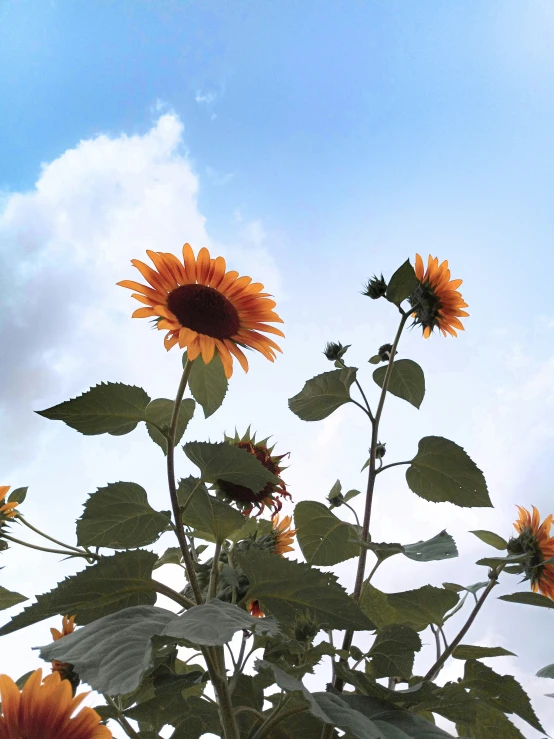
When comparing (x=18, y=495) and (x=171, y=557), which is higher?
(x=18, y=495)

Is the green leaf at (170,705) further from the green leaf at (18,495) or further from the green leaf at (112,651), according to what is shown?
the green leaf at (18,495)

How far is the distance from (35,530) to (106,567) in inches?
20.2

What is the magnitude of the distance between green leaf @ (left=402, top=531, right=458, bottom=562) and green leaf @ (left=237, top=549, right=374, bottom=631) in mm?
220

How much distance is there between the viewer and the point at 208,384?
980mm

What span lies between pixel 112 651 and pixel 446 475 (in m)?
0.66

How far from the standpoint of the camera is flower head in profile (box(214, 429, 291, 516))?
3.65ft

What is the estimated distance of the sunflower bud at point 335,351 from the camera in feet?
4.56

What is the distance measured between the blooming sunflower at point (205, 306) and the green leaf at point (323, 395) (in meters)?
0.18

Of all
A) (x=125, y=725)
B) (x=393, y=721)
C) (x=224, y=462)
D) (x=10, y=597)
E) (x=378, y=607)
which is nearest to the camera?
Result: (x=393, y=721)

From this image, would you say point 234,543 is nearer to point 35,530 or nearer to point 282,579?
point 282,579

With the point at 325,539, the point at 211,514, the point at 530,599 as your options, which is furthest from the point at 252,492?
the point at 530,599

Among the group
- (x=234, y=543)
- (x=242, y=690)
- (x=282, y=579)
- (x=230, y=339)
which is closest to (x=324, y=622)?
(x=282, y=579)

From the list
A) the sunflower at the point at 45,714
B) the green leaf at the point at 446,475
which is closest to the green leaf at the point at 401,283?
the green leaf at the point at 446,475

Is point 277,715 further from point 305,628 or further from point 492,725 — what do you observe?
point 492,725
